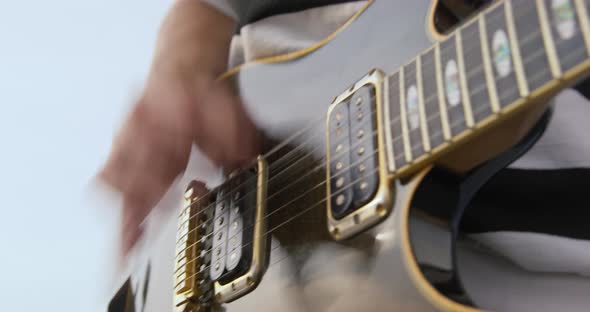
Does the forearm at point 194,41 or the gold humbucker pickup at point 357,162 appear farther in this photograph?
the forearm at point 194,41

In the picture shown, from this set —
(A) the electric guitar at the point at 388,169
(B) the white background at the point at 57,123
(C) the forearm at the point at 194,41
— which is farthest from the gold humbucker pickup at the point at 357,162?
(B) the white background at the point at 57,123

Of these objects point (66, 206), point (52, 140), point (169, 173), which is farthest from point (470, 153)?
point (52, 140)

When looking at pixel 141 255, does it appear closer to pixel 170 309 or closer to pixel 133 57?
pixel 170 309

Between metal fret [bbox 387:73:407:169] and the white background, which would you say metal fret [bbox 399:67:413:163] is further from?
the white background

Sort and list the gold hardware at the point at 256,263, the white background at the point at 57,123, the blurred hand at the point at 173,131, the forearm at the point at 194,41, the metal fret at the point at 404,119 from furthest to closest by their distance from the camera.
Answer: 1. the white background at the point at 57,123
2. the forearm at the point at 194,41
3. the blurred hand at the point at 173,131
4. the gold hardware at the point at 256,263
5. the metal fret at the point at 404,119

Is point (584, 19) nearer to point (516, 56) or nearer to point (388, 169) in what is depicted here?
point (516, 56)

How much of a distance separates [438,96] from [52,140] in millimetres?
1271

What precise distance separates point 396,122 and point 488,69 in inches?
3.3

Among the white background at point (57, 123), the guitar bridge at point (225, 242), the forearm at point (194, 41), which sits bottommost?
the guitar bridge at point (225, 242)

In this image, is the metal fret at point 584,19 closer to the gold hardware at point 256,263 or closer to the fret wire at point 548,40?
the fret wire at point 548,40

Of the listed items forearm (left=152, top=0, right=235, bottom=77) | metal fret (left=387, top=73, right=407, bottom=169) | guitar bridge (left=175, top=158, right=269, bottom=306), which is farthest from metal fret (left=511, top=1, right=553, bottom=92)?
forearm (left=152, top=0, right=235, bottom=77)

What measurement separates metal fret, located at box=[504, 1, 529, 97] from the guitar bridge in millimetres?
285

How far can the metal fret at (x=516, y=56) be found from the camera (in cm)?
33

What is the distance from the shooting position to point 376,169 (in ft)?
1.40
